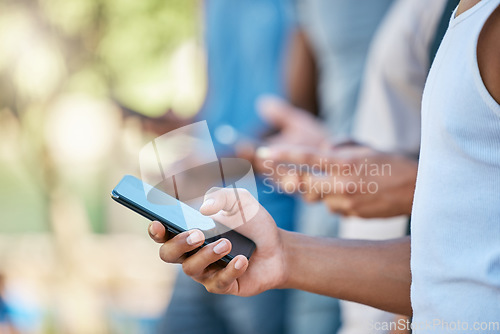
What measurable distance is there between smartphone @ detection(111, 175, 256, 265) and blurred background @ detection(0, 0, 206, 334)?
Result: 7.39 feet

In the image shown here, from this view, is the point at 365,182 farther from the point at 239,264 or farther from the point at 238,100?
the point at 238,100

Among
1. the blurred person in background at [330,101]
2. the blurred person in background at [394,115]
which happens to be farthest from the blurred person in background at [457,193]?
the blurred person in background at [330,101]

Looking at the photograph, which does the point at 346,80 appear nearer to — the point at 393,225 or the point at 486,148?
the point at 393,225

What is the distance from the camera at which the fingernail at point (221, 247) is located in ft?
2.36

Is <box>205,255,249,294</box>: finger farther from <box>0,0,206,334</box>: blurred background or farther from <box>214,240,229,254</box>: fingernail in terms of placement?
<box>0,0,206,334</box>: blurred background

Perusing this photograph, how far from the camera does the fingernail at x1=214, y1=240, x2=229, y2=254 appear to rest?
72cm

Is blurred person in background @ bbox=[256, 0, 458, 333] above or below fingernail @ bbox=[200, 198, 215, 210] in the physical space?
below

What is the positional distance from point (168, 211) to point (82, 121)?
374 cm

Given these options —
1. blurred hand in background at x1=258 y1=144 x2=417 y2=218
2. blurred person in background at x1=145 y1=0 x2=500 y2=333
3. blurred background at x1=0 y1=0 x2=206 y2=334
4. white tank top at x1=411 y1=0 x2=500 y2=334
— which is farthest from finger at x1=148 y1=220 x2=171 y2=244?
blurred background at x1=0 y1=0 x2=206 y2=334

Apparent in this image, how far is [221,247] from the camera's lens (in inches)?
28.4

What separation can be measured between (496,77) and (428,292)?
0.26 m

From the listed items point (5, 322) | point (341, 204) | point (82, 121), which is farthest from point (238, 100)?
point (82, 121)

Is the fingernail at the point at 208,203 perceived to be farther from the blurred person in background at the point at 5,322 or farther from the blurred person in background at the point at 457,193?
the blurred person in background at the point at 5,322

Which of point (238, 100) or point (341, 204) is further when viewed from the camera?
point (238, 100)
